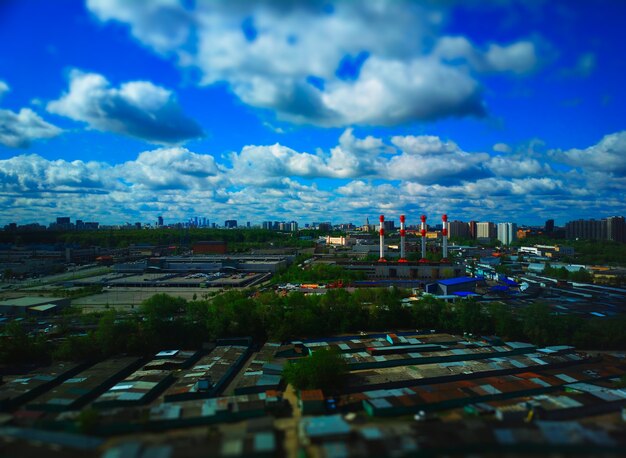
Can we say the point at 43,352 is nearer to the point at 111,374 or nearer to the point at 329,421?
the point at 111,374

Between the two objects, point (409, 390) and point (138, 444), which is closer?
point (138, 444)

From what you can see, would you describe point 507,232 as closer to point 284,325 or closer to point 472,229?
point 472,229

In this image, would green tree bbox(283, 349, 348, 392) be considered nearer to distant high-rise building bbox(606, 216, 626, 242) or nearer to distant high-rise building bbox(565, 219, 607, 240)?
distant high-rise building bbox(606, 216, 626, 242)

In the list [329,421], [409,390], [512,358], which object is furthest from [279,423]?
[512,358]

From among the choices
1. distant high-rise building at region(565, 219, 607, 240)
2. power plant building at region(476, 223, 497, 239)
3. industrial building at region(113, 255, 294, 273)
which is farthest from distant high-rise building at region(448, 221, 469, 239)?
industrial building at region(113, 255, 294, 273)

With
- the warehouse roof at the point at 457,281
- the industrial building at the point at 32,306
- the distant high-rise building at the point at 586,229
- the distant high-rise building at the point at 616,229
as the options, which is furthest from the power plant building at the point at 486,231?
the industrial building at the point at 32,306

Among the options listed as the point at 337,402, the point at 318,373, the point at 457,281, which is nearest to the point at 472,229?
the point at 457,281
